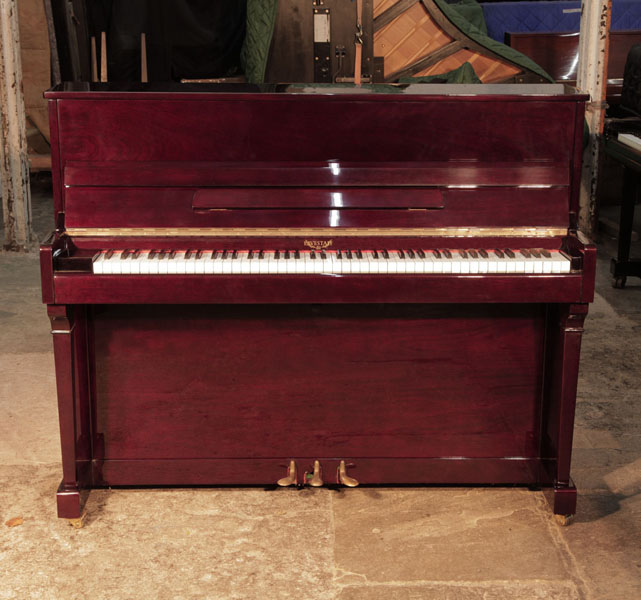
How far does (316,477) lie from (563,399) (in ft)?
2.52

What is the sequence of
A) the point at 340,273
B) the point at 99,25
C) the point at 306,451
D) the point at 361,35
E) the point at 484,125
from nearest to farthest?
1. the point at 340,273
2. the point at 484,125
3. the point at 306,451
4. the point at 361,35
5. the point at 99,25

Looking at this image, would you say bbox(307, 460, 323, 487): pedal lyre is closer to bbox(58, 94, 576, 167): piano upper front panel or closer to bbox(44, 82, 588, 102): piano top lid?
bbox(58, 94, 576, 167): piano upper front panel

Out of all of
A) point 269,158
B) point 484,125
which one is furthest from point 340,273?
point 484,125

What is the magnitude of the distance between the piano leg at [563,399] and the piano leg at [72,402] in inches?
54.5

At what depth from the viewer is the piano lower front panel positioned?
112 inches

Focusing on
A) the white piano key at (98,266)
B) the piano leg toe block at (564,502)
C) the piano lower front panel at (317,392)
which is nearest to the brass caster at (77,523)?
the piano lower front panel at (317,392)

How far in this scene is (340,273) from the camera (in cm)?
258

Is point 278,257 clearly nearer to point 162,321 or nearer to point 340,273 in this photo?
point 340,273

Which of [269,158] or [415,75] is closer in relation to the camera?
[269,158]

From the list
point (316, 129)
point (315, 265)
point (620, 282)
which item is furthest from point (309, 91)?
point (620, 282)

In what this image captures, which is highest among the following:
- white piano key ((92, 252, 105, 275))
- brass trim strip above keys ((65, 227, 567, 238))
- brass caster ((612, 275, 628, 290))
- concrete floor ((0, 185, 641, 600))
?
brass trim strip above keys ((65, 227, 567, 238))

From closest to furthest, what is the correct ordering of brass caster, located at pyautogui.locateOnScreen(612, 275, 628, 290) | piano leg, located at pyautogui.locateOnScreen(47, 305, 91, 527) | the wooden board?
piano leg, located at pyautogui.locateOnScreen(47, 305, 91, 527)
brass caster, located at pyautogui.locateOnScreen(612, 275, 628, 290)
the wooden board

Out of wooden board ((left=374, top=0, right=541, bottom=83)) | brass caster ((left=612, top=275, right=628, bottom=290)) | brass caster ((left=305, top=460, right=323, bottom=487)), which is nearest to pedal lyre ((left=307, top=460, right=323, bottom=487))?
brass caster ((left=305, top=460, right=323, bottom=487))

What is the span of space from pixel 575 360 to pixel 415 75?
3729 mm
